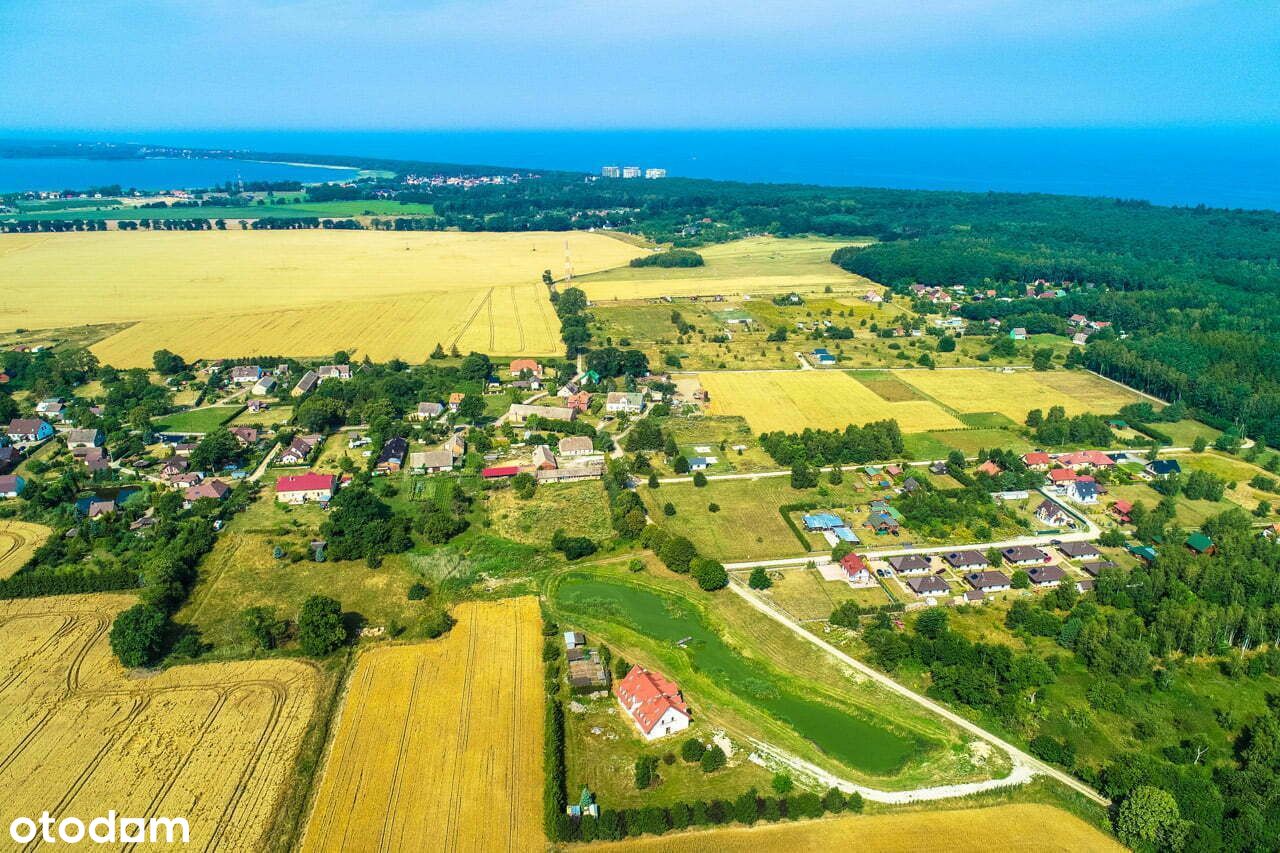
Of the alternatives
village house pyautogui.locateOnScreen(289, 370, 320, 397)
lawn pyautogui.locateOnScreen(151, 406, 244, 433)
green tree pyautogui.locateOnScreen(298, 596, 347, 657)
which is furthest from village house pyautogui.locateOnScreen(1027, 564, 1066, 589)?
village house pyautogui.locateOnScreen(289, 370, 320, 397)

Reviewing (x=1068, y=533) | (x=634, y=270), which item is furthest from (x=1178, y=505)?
(x=634, y=270)

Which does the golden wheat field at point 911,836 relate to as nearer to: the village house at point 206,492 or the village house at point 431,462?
the village house at point 431,462

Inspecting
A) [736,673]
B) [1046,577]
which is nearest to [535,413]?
[736,673]

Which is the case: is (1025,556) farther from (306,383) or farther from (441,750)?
(306,383)

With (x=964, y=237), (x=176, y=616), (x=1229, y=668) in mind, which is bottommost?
(x=176, y=616)

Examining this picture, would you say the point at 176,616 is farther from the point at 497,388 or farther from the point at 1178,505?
the point at 1178,505

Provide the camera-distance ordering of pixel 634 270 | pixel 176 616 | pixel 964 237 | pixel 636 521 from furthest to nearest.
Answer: pixel 964 237
pixel 634 270
pixel 636 521
pixel 176 616
